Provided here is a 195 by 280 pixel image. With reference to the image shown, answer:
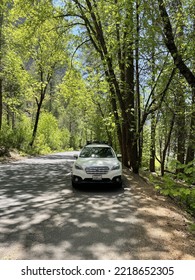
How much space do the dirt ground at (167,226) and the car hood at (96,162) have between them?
141 centimetres

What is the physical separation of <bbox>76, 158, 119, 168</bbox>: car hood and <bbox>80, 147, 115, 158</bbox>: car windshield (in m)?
0.53

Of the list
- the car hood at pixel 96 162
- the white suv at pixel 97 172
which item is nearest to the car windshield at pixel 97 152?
the car hood at pixel 96 162

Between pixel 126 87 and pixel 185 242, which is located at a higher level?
pixel 126 87

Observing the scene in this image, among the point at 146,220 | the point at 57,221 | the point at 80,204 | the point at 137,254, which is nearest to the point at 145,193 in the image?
the point at 80,204

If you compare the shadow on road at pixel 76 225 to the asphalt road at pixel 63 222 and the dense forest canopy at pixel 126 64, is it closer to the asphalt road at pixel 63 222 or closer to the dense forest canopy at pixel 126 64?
the asphalt road at pixel 63 222

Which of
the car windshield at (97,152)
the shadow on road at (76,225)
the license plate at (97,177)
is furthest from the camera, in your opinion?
the car windshield at (97,152)

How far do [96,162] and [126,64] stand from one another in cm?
502

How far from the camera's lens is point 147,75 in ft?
49.4

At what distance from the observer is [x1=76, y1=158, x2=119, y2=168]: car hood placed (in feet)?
35.0

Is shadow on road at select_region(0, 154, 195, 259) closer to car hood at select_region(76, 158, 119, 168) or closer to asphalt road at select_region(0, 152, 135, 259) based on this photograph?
asphalt road at select_region(0, 152, 135, 259)

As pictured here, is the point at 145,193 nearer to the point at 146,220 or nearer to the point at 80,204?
the point at 80,204

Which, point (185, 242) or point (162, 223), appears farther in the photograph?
point (162, 223)

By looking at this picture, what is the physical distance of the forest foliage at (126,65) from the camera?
10.5 m

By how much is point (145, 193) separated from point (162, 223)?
3.74 meters
